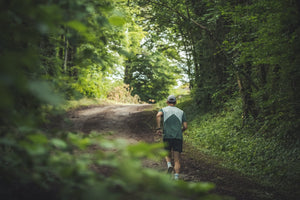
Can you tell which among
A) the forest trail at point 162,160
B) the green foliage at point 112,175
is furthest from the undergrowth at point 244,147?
the green foliage at point 112,175

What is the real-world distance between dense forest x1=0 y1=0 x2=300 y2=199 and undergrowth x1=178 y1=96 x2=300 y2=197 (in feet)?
0.12

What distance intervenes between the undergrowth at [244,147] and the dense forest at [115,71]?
0.04m

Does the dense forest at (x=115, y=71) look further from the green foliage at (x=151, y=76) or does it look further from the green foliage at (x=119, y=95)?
the green foliage at (x=151, y=76)

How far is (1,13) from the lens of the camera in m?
1.30

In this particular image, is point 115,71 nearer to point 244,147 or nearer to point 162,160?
point 162,160

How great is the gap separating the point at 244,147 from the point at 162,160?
9.30 feet

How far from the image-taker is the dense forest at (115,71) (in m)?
1.41

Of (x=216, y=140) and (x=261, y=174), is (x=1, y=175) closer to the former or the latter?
(x=261, y=174)

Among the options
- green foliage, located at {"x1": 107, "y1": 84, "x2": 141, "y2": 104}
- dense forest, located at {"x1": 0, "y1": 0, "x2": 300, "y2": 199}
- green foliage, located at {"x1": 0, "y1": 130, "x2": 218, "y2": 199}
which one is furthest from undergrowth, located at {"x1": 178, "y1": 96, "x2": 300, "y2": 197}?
green foliage, located at {"x1": 107, "y1": 84, "x2": 141, "y2": 104}

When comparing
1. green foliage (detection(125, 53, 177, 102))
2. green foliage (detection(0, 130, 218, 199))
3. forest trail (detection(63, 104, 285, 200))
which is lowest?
forest trail (detection(63, 104, 285, 200))

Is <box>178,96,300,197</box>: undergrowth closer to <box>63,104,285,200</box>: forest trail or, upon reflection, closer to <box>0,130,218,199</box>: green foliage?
<box>63,104,285,200</box>: forest trail

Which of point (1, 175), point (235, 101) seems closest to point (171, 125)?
point (1, 175)

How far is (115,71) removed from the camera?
26.1 feet

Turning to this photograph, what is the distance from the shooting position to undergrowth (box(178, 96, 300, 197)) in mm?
5543
